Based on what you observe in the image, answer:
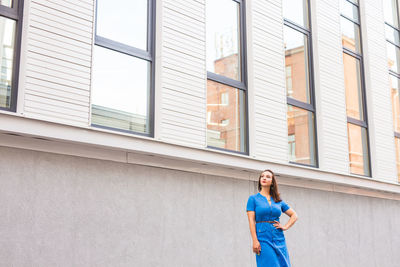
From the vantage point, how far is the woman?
6.68 meters

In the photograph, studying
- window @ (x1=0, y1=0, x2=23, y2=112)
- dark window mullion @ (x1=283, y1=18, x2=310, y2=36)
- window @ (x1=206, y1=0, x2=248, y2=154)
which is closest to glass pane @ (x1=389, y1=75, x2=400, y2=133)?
dark window mullion @ (x1=283, y1=18, x2=310, y2=36)

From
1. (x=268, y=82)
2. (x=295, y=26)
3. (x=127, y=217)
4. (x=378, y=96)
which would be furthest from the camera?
(x=378, y=96)

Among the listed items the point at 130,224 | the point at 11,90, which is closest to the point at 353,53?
the point at 130,224

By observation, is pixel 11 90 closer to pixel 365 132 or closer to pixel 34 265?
pixel 34 265

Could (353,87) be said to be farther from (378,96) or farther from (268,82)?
(268,82)

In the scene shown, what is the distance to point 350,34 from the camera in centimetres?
1364

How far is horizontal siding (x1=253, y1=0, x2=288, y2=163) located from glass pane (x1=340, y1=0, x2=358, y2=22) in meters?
3.40

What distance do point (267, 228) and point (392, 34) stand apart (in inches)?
417

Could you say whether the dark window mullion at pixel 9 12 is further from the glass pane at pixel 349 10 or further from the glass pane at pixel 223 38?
the glass pane at pixel 349 10

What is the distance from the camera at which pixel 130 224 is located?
742cm

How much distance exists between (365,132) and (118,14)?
768 cm

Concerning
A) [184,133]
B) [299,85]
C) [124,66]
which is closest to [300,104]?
[299,85]

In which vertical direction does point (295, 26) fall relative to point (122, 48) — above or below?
above

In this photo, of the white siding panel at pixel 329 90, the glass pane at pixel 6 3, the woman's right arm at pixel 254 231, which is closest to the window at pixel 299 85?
the white siding panel at pixel 329 90
